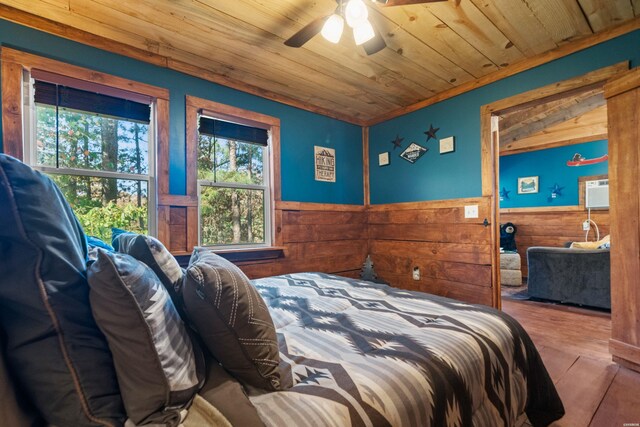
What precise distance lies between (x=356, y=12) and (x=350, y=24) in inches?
4.9

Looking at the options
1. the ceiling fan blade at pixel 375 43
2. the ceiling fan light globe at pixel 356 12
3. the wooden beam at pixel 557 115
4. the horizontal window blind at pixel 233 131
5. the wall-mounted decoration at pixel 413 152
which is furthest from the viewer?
the wooden beam at pixel 557 115

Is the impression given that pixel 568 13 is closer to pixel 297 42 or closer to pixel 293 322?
pixel 297 42

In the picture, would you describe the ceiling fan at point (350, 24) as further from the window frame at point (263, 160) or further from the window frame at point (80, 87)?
the window frame at point (80, 87)

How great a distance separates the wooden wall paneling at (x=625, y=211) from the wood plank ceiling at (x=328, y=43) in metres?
0.58

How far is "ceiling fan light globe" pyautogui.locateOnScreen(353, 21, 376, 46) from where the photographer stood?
1.74 metres

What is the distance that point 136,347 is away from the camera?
27.3 inches

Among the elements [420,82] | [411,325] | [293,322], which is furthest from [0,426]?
[420,82]

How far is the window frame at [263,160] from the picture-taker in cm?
263

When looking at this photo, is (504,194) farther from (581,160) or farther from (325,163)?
(325,163)

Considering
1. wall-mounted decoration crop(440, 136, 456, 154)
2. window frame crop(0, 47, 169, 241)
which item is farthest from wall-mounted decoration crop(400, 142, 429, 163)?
window frame crop(0, 47, 169, 241)

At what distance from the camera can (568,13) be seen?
202cm

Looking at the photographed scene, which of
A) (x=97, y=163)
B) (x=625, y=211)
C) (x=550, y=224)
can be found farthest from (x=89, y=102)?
(x=550, y=224)

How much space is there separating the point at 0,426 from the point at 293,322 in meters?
0.96

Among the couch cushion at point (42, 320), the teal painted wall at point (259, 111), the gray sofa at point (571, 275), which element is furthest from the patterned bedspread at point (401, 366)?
the gray sofa at point (571, 275)
